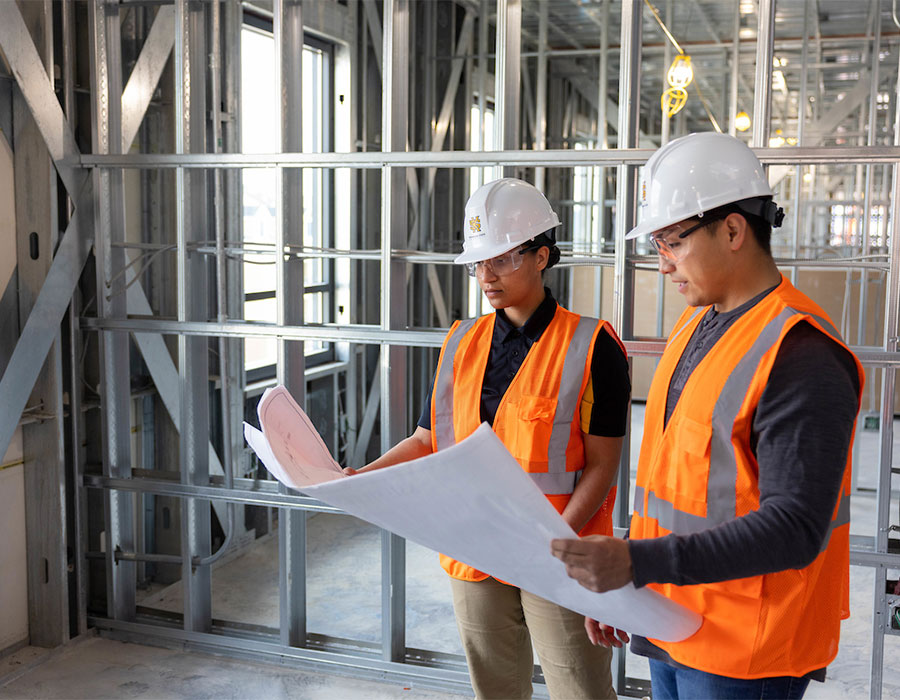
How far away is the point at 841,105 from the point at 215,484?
693 cm

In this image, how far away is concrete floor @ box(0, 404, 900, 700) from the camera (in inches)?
135

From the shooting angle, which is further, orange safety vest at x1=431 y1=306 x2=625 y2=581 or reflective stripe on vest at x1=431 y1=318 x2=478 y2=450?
reflective stripe on vest at x1=431 y1=318 x2=478 y2=450

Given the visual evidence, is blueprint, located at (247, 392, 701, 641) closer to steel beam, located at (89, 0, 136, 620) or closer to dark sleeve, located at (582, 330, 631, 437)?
dark sleeve, located at (582, 330, 631, 437)

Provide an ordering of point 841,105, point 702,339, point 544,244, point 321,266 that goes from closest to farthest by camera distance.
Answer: point 702,339 → point 544,244 → point 321,266 → point 841,105

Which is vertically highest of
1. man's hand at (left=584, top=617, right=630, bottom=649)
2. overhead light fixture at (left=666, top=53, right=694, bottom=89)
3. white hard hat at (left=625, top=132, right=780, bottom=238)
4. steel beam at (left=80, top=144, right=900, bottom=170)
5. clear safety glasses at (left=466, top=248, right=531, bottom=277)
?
overhead light fixture at (left=666, top=53, right=694, bottom=89)

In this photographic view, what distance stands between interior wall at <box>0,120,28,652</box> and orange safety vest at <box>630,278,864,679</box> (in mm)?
2905

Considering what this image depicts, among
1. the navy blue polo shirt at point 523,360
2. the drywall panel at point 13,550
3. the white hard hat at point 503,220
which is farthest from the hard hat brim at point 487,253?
the drywall panel at point 13,550

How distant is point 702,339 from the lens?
62.7 inches

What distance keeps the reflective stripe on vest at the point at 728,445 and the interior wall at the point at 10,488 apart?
116 inches

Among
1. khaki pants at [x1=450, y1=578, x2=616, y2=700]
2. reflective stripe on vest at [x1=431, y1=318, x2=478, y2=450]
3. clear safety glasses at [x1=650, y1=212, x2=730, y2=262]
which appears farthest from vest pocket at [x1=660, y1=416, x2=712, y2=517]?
reflective stripe on vest at [x1=431, y1=318, x2=478, y2=450]

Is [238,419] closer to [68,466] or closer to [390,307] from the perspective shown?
[68,466]

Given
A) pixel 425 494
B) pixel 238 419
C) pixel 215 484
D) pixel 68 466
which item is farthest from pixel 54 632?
pixel 425 494

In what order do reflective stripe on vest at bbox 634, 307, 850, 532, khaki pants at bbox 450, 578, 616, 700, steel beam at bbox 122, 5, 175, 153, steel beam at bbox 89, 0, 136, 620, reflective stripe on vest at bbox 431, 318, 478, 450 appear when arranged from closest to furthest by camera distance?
reflective stripe on vest at bbox 634, 307, 850, 532
khaki pants at bbox 450, 578, 616, 700
reflective stripe on vest at bbox 431, 318, 478, 450
steel beam at bbox 89, 0, 136, 620
steel beam at bbox 122, 5, 175, 153

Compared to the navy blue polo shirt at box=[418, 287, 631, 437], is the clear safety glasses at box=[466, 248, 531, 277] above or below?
above
